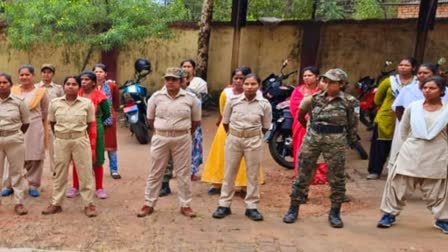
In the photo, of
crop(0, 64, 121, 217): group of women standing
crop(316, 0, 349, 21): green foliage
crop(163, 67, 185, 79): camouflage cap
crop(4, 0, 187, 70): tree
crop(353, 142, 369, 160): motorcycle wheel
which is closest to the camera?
crop(163, 67, 185, 79): camouflage cap

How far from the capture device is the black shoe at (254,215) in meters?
5.66

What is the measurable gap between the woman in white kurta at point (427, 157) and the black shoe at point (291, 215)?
2.71 ft

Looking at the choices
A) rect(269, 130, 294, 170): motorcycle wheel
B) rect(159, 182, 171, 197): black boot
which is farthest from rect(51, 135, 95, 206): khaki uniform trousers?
rect(269, 130, 294, 170): motorcycle wheel

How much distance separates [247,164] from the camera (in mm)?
5688

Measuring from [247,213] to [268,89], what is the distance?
3.48 meters

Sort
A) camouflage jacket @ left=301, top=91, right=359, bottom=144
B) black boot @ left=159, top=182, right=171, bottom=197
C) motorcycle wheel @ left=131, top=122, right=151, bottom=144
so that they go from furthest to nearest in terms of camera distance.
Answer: motorcycle wheel @ left=131, top=122, right=151, bottom=144 → black boot @ left=159, top=182, right=171, bottom=197 → camouflage jacket @ left=301, top=91, right=359, bottom=144

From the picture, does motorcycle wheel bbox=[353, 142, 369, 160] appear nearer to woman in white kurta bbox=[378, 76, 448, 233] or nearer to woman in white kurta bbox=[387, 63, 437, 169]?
woman in white kurta bbox=[387, 63, 437, 169]

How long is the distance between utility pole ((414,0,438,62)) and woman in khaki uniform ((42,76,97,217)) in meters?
8.44

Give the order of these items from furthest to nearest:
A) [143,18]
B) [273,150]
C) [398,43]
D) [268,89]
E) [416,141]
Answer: [398,43], [143,18], [268,89], [273,150], [416,141]

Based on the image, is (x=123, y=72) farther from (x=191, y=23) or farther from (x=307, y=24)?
(x=307, y=24)

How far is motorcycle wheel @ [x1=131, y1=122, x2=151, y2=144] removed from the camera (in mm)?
9634

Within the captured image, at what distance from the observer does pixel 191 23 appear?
12945 millimetres

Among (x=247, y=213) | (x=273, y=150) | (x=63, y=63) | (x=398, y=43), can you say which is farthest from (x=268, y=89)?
(x=63, y=63)

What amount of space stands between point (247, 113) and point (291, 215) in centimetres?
111
